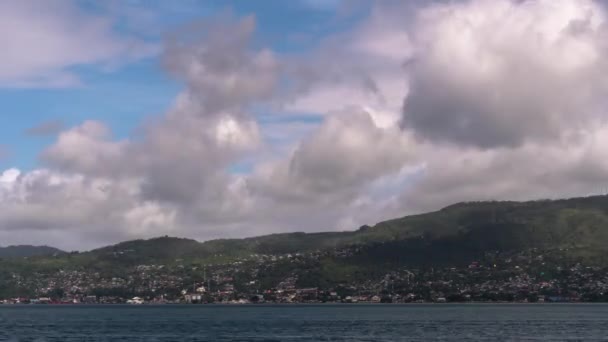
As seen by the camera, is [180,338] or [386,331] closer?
[180,338]

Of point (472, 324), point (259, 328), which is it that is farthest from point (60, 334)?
point (472, 324)

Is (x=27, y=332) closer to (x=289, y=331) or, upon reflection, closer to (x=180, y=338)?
(x=180, y=338)

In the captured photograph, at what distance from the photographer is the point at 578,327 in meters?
184

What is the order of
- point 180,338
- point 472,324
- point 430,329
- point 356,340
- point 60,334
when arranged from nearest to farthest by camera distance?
1. point 356,340
2. point 180,338
3. point 60,334
4. point 430,329
5. point 472,324

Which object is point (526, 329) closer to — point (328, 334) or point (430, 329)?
point (430, 329)

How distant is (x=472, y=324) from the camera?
198 meters

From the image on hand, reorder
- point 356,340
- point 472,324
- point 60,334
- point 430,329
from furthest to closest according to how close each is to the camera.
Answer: point 472,324, point 430,329, point 60,334, point 356,340

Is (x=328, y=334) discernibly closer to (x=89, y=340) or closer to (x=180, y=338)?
(x=180, y=338)

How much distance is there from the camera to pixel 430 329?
179875 mm

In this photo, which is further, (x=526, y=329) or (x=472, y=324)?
(x=472, y=324)

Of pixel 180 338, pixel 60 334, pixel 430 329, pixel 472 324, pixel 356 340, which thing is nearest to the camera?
pixel 356 340

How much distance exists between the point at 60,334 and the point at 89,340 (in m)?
21.2

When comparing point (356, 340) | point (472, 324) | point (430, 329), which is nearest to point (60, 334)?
point (356, 340)

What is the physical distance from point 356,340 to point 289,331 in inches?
1380
